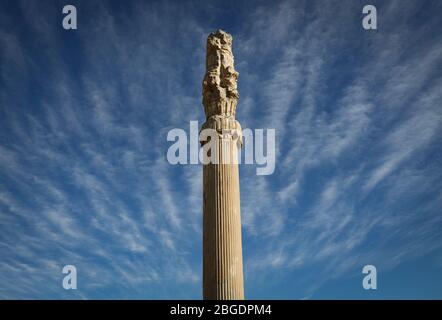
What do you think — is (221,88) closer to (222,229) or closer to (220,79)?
(220,79)

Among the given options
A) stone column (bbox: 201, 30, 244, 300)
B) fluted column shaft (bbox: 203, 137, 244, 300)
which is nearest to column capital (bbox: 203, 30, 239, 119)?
stone column (bbox: 201, 30, 244, 300)

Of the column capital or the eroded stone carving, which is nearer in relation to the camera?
the eroded stone carving

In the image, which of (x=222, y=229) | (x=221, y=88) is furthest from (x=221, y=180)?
(x=221, y=88)

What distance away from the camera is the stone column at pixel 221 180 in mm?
13516

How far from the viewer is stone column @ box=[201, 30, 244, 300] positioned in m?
13.5

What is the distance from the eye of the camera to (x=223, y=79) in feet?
53.6

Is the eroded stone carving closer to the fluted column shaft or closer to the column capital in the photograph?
the column capital

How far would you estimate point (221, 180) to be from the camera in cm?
1468

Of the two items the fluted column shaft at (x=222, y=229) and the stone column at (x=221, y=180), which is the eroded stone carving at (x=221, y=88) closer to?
the stone column at (x=221, y=180)

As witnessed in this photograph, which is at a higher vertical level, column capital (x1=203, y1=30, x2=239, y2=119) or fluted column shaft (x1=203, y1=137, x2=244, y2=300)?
column capital (x1=203, y1=30, x2=239, y2=119)
